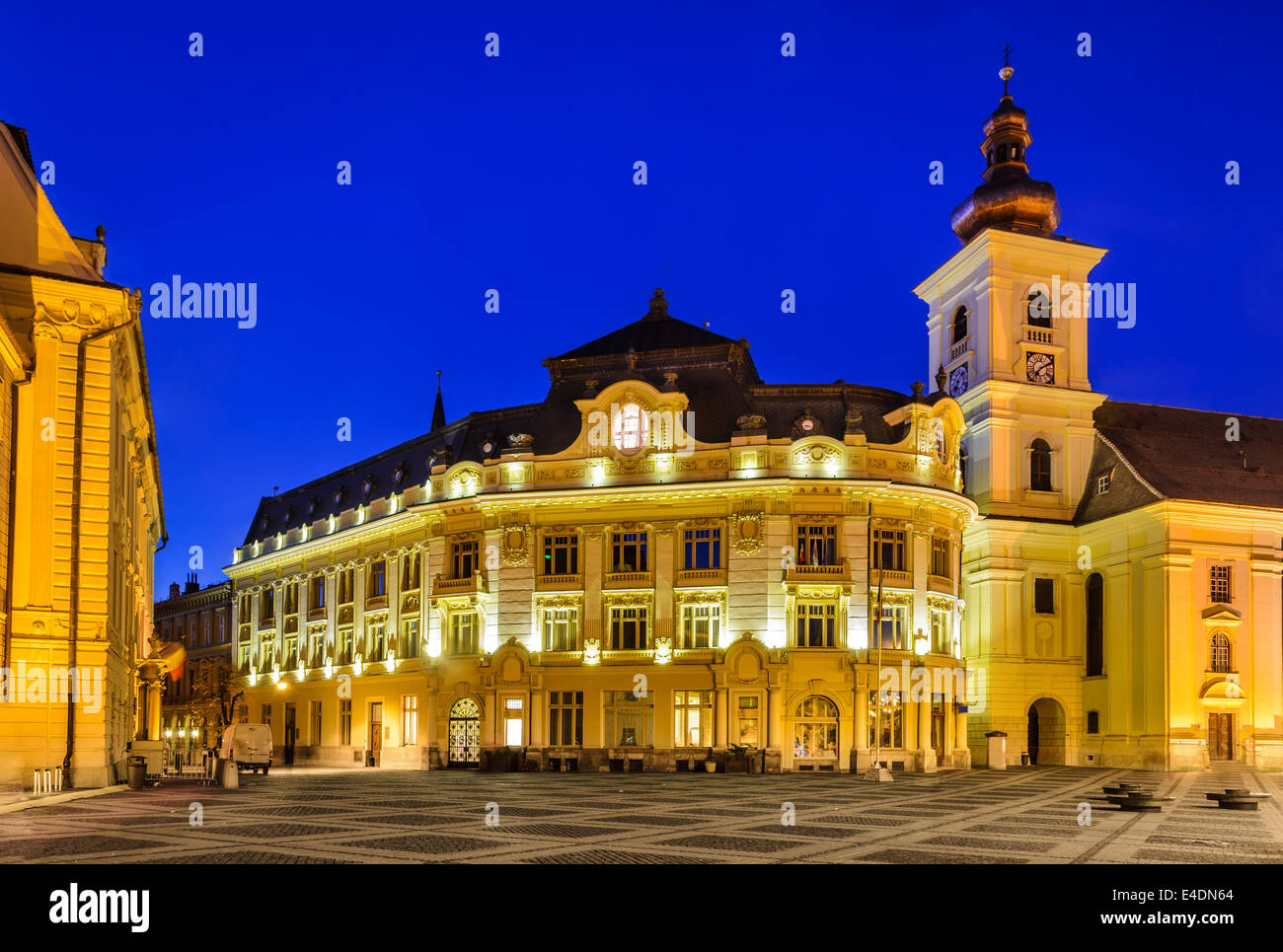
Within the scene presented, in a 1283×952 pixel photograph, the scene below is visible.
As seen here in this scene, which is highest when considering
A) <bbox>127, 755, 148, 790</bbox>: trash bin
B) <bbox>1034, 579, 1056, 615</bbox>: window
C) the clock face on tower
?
the clock face on tower

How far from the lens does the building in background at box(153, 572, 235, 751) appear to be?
84.8 meters

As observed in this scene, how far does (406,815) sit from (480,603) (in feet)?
98.1

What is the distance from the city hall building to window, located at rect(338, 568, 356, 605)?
290mm

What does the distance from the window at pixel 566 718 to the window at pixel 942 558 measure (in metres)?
16.3

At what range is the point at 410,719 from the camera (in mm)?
61406

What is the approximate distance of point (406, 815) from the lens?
27.3m

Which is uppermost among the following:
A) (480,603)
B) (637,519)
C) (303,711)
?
(637,519)

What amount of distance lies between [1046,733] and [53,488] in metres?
50.1

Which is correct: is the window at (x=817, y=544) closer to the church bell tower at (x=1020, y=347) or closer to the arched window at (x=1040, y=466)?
the church bell tower at (x=1020, y=347)

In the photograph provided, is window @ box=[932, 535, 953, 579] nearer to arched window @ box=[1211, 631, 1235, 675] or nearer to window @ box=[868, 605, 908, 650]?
window @ box=[868, 605, 908, 650]

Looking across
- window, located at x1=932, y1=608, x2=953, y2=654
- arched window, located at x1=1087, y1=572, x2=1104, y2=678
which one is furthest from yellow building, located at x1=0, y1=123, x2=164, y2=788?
arched window, located at x1=1087, y1=572, x2=1104, y2=678
